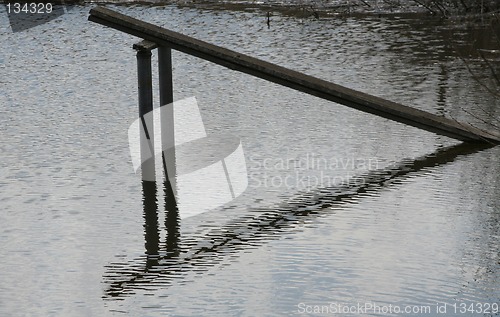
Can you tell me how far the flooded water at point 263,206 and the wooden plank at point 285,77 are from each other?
0.74ft

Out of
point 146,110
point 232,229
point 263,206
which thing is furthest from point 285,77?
point 232,229

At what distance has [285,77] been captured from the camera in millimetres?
9141

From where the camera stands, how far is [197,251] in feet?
22.6

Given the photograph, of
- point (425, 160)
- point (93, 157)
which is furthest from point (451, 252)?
point (93, 157)

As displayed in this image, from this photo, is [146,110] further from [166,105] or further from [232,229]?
[232,229]

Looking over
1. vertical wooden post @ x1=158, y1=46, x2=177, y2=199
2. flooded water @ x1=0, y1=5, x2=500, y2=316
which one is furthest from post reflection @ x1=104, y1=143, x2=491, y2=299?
vertical wooden post @ x1=158, y1=46, x2=177, y2=199

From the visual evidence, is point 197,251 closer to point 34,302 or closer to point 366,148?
point 34,302

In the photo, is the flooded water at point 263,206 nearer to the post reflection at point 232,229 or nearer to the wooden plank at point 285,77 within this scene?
the post reflection at point 232,229

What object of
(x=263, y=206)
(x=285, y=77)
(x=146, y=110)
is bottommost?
(x=263, y=206)

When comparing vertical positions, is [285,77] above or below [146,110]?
above

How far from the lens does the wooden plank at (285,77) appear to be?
891 centimetres

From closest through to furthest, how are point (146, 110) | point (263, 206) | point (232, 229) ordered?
point (232, 229) → point (263, 206) → point (146, 110)

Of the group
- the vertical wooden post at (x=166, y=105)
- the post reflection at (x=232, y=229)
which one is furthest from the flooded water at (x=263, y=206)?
the vertical wooden post at (x=166, y=105)

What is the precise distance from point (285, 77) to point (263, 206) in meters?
1.70
